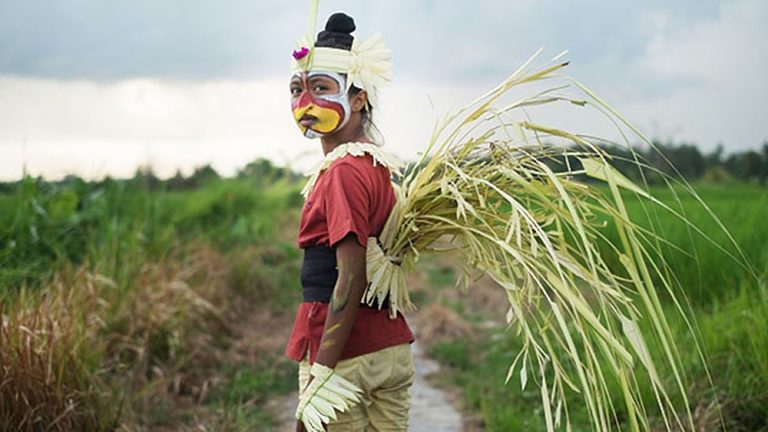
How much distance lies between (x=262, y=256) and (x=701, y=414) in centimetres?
587

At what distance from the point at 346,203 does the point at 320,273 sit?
0.89 ft

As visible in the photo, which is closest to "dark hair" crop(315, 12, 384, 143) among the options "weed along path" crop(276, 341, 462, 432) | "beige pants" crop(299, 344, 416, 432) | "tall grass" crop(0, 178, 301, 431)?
"beige pants" crop(299, 344, 416, 432)

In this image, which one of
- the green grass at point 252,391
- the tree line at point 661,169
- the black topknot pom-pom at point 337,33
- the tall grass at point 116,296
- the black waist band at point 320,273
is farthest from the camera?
the tree line at point 661,169

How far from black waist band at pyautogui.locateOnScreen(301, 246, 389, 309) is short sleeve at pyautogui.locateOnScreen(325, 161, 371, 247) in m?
0.08

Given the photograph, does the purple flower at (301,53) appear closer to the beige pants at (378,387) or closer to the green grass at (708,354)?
the beige pants at (378,387)

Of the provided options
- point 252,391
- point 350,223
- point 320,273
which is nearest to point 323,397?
point 320,273

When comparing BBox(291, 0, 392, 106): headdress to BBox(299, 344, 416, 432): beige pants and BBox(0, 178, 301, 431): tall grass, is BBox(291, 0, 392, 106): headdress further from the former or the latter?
BBox(0, 178, 301, 431): tall grass

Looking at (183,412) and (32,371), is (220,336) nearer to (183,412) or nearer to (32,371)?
(183,412)

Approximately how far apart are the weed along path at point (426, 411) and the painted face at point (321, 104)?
234cm

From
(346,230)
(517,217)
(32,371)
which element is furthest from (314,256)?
(32,371)

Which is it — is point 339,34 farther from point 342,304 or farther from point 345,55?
point 342,304

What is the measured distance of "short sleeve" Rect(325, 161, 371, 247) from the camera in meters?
2.49

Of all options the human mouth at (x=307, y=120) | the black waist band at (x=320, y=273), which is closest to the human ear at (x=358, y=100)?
the human mouth at (x=307, y=120)

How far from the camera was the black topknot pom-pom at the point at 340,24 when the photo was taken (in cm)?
277
